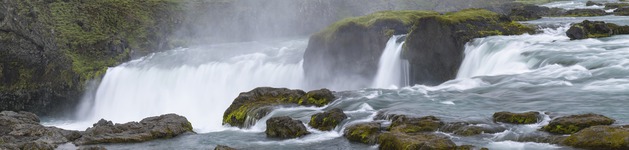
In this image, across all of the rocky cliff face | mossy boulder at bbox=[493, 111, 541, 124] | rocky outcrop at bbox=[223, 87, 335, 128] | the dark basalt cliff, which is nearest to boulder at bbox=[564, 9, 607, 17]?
the dark basalt cliff

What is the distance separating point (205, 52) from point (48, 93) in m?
16.6

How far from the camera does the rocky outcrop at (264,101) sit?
34438 mm

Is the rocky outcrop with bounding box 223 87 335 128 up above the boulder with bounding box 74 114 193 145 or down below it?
above

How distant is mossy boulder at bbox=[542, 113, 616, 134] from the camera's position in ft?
71.6

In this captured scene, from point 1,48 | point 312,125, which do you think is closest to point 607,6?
point 312,125

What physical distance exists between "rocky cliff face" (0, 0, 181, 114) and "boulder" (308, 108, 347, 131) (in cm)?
4247

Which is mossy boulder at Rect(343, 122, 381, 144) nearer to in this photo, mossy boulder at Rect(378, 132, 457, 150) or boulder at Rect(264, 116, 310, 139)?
mossy boulder at Rect(378, 132, 457, 150)

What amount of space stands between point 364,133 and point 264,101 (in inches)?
482

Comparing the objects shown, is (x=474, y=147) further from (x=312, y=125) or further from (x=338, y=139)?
(x=312, y=125)

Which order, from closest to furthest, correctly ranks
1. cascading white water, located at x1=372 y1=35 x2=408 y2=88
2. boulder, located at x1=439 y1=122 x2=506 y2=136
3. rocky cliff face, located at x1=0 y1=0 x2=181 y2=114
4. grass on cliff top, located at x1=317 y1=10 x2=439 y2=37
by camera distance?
boulder, located at x1=439 y1=122 x2=506 y2=136
cascading white water, located at x1=372 y1=35 x2=408 y2=88
grass on cliff top, located at x1=317 y1=10 x2=439 y2=37
rocky cliff face, located at x1=0 y1=0 x2=181 y2=114

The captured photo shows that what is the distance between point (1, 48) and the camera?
5972 centimetres

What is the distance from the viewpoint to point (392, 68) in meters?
47.1

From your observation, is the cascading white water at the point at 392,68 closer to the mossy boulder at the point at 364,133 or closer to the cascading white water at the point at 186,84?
the cascading white water at the point at 186,84

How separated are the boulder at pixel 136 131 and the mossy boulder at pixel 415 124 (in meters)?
12.7
